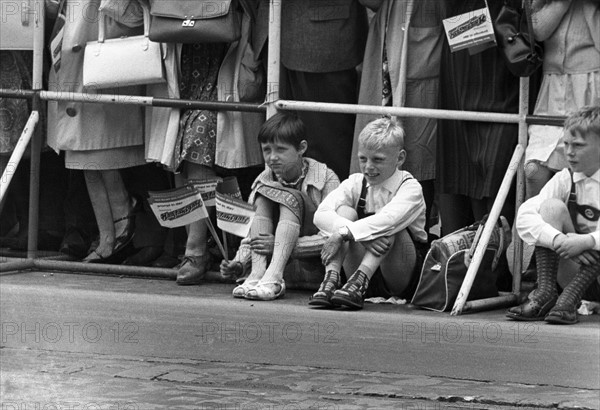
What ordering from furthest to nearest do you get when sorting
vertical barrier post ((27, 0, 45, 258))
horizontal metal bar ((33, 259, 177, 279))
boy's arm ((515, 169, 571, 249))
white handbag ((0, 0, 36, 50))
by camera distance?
white handbag ((0, 0, 36, 50))
vertical barrier post ((27, 0, 45, 258))
horizontal metal bar ((33, 259, 177, 279))
boy's arm ((515, 169, 571, 249))

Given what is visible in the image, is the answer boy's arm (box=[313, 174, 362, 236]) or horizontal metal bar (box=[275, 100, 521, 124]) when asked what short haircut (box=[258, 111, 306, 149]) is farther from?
boy's arm (box=[313, 174, 362, 236])

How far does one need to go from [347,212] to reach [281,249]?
37 centimetres

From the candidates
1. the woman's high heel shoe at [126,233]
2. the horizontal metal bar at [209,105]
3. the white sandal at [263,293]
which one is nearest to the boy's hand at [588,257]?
the white sandal at [263,293]

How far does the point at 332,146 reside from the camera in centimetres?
739

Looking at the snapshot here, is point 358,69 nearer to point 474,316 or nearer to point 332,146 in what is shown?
point 332,146

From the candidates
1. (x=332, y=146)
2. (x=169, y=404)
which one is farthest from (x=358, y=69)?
(x=169, y=404)

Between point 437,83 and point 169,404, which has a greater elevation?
point 437,83

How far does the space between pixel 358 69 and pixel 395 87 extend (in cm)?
50

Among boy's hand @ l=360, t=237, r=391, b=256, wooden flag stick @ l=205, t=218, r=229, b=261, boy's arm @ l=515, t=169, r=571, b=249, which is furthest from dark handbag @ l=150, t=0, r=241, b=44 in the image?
boy's arm @ l=515, t=169, r=571, b=249

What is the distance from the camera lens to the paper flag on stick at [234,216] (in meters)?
6.90

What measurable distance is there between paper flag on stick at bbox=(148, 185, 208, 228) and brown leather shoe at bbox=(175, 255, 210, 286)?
21cm

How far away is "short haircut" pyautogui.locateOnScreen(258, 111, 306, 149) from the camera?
6883mm

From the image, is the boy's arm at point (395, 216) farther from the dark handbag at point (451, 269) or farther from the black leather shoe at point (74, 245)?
the black leather shoe at point (74, 245)

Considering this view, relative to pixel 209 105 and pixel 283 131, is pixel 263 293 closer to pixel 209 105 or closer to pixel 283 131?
pixel 283 131
